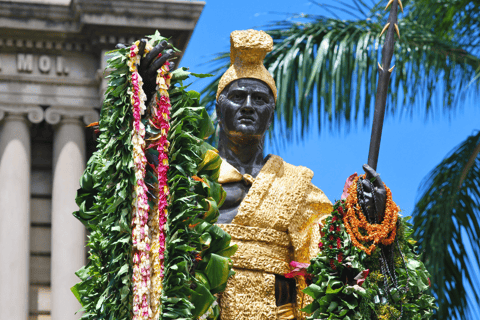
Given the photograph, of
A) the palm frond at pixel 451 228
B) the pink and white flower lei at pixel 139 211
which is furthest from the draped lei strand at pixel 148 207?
the palm frond at pixel 451 228

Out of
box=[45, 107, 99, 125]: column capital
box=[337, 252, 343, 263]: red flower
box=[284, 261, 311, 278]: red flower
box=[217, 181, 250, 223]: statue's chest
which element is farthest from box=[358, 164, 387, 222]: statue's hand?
box=[45, 107, 99, 125]: column capital

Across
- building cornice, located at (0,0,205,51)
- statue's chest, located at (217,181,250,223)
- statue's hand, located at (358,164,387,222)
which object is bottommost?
statue's hand, located at (358,164,387,222)

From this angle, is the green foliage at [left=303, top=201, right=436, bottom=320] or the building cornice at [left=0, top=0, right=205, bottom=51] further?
the building cornice at [left=0, top=0, right=205, bottom=51]

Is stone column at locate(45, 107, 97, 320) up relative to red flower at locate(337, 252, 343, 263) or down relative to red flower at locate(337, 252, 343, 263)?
up

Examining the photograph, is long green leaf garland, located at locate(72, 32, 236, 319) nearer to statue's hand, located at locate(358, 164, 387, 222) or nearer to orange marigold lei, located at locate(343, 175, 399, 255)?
orange marigold lei, located at locate(343, 175, 399, 255)

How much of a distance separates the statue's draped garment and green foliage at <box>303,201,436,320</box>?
0.55 metres

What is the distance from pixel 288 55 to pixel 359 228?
6897 millimetres

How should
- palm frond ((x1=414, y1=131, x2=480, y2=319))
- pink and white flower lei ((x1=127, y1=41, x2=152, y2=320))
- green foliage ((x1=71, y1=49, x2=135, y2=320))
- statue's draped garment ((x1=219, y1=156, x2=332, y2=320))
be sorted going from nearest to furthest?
pink and white flower lei ((x1=127, y1=41, x2=152, y2=320)) < green foliage ((x1=71, y1=49, x2=135, y2=320)) < statue's draped garment ((x1=219, y1=156, x2=332, y2=320)) < palm frond ((x1=414, y1=131, x2=480, y2=319))

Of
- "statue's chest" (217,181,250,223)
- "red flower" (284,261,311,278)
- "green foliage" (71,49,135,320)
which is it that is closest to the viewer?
"green foliage" (71,49,135,320)

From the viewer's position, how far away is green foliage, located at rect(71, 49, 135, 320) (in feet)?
19.4

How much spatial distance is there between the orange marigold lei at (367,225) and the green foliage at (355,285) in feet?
0.16

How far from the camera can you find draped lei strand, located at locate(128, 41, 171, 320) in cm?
581

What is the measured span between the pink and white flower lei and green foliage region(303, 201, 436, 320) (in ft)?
3.93

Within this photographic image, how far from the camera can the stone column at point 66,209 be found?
1579 centimetres
